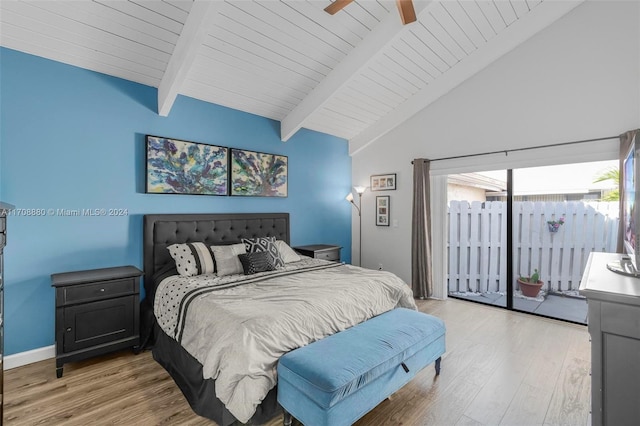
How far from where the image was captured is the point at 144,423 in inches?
75.7

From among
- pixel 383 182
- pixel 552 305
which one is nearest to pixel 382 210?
pixel 383 182

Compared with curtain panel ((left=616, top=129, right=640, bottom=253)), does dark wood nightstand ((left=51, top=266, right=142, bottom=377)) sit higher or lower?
lower

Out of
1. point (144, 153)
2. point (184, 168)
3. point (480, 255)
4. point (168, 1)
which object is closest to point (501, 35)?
point (480, 255)

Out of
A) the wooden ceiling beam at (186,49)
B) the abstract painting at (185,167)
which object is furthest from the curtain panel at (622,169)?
the abstract painting at (185,167)

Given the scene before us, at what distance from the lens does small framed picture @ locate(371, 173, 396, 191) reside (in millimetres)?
5027

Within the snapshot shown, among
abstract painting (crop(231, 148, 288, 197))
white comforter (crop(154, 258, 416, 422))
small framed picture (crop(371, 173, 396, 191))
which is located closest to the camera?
white comforter (crop(154, 258, 416, 422))

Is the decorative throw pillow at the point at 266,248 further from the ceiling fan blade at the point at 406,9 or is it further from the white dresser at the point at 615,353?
the white dresser at the point at 615,353

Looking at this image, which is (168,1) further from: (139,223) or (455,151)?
(455,151)

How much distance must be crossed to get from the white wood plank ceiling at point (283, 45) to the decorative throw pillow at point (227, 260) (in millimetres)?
1627

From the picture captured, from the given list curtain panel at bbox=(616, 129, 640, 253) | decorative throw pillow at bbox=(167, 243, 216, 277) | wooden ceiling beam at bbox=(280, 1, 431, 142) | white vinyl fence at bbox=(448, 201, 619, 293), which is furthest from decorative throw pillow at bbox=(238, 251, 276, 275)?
curtain panel at bbox=(616, 129, 640, 253)

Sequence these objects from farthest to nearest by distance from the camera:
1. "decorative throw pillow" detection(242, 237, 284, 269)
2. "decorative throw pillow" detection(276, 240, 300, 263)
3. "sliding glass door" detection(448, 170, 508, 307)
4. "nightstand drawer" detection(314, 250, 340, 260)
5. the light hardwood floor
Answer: "nightstand drawer" detection(314, 250, 340, 260) → "sliding glass door" detection(448, 170, 508, 307) → "decorative throw pillow" detection(276, 240, 300, 263) → "decorative throw pillow" detection(242, 237, 284, 269) → the light hardwood floor

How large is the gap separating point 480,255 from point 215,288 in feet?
12.3

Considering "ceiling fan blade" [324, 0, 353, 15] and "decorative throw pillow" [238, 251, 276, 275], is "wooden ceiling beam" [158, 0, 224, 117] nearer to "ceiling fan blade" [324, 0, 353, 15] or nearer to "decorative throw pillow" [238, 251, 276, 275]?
"ceiling fan blade" [324, 0, 353, 15]

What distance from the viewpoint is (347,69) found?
11.7 ft
